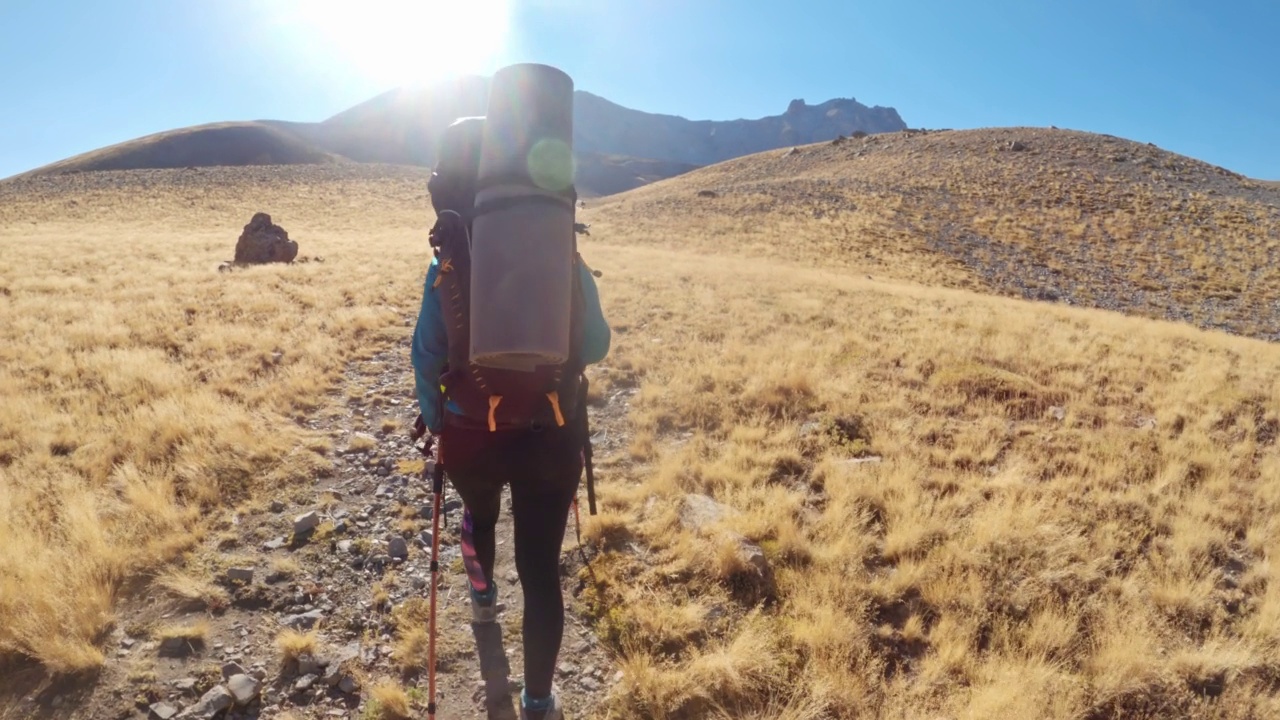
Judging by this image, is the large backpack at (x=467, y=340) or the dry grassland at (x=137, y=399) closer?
the large backpack at (x=467, y=340)

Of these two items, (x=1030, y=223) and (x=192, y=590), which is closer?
(x=192, y=590)

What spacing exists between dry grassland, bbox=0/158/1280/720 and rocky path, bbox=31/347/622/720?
0.65 feet

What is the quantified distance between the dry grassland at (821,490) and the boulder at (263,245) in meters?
8.15

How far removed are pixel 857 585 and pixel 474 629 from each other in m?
2.58

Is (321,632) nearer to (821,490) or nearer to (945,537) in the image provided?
(821,490)

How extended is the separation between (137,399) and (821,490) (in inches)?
293

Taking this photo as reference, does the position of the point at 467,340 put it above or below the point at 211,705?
above

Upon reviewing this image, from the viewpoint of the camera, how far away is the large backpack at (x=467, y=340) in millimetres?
2504

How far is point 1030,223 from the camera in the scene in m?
38.1

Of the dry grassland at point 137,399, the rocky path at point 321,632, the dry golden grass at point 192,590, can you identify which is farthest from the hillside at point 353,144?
the dry golden grass at point 192,590

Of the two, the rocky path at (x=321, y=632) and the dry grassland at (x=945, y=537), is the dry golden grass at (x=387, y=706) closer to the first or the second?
the rocky path at (x=321, y=632)

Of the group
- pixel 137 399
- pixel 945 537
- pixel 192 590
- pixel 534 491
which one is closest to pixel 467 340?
pixel 534 491

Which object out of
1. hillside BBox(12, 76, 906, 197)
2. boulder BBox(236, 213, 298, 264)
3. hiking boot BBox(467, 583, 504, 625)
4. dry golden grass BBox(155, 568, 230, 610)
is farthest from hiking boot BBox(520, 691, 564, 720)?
hillside BBox(12, 76, 906, 197)

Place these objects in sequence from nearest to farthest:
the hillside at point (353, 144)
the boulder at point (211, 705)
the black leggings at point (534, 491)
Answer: the black leggings at point (534, 491) < the boulder at point (211, 705) < the hillside at point (353, 144)
